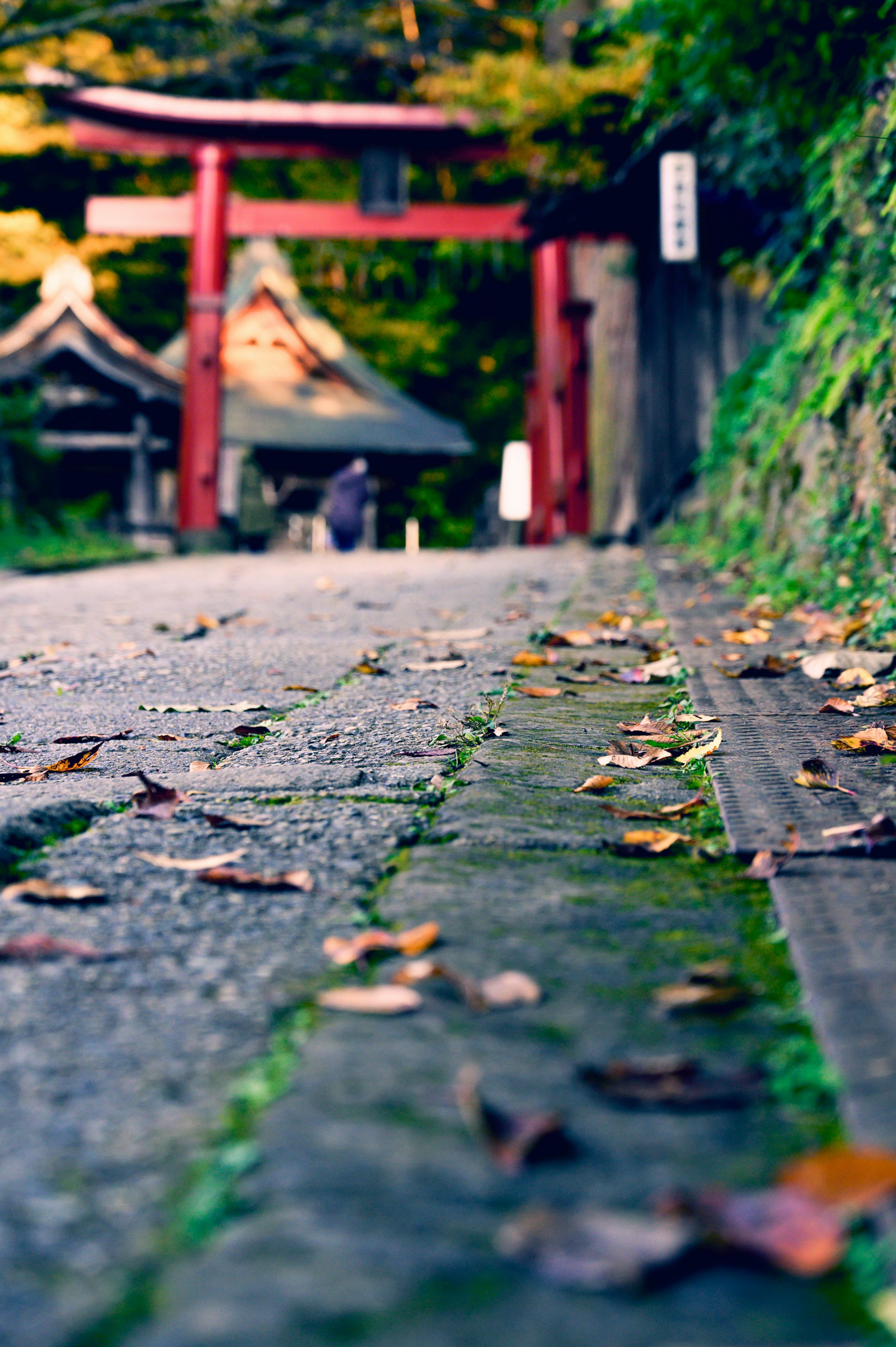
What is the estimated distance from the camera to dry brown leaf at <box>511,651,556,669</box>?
3.05 meters

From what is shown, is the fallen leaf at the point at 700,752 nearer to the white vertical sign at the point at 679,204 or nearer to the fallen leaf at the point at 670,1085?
the fallen leaf at the point at 670,1085

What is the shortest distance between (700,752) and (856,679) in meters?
0.74

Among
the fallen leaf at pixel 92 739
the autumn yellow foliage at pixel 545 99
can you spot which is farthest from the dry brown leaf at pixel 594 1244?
the autumn yellow foliage at pixel 545 99

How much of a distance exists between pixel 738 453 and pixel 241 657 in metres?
3.63

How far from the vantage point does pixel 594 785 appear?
72.1 inches

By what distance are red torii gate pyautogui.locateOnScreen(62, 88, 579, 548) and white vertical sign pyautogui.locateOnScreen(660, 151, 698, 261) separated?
248cm

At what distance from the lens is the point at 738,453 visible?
619 centimetres

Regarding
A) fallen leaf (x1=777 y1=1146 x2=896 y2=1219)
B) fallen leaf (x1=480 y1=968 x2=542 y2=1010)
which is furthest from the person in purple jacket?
fallen leaf (x1=777 y1=1146 x2=896 y2=1219)

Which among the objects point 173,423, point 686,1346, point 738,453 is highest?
point 173,423

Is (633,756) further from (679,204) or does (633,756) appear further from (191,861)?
(679,204)

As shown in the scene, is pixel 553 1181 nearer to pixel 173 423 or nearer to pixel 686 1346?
pixel 686 1346

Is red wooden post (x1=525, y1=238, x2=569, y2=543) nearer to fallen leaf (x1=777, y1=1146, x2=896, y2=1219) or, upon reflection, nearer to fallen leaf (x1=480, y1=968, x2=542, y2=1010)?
fallen leaf (x1=480, y1=968, x2=542, y2=1010)

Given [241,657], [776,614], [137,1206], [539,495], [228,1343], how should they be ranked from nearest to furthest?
[228,1343], [137,1206], [241,657], [776,614], [539,495]

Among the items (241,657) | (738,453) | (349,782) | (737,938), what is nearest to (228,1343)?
(737,938)
